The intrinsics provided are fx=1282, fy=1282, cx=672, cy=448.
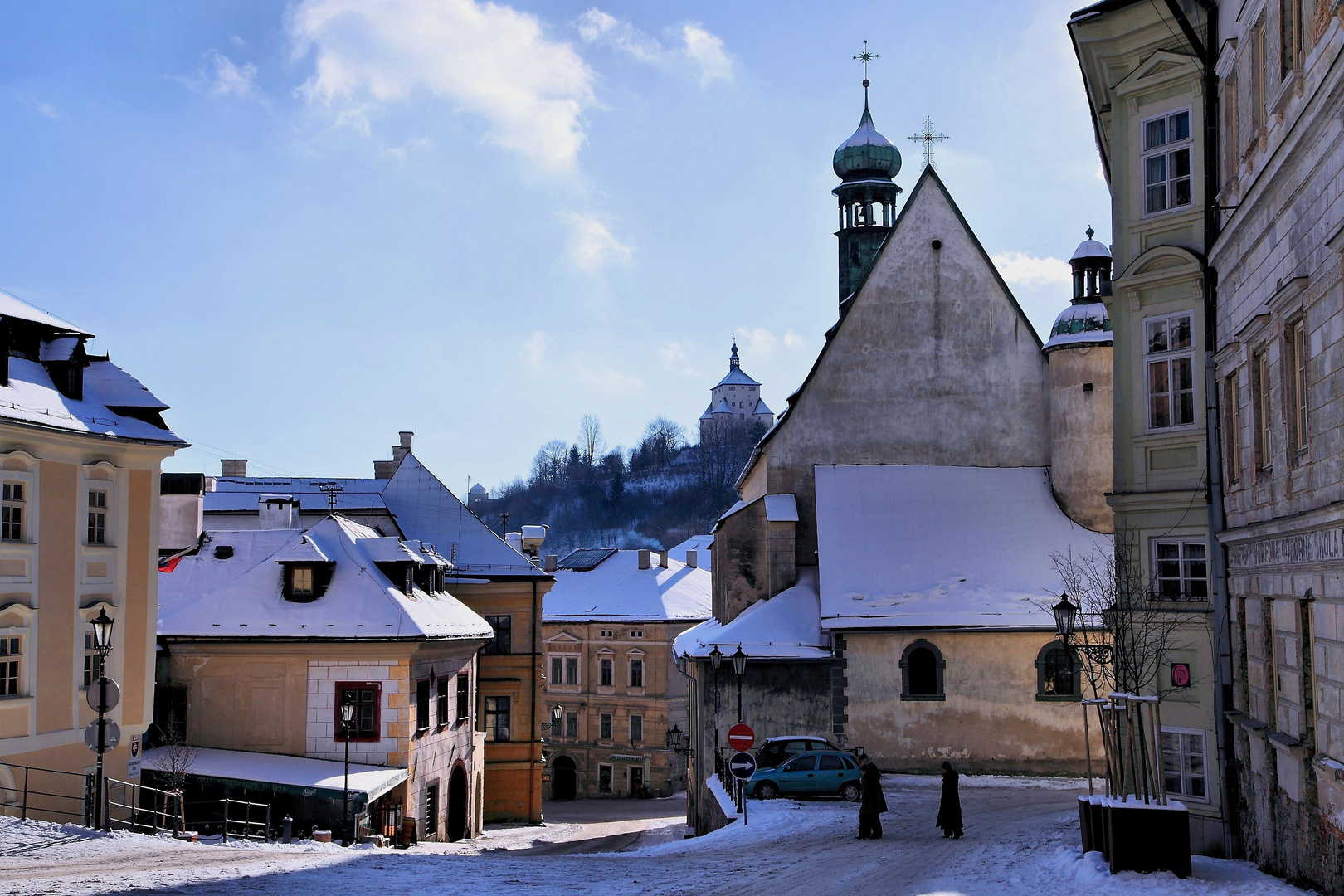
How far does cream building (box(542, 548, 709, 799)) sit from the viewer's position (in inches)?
2478

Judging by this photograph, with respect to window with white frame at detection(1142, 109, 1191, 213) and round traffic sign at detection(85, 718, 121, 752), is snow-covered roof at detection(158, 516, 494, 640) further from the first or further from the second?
window with white frame at detection(1142, 109, 1191, 213)

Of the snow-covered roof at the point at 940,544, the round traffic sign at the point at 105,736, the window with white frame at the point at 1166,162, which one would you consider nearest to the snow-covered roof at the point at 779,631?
the snow-covered roof at the point at 940,544

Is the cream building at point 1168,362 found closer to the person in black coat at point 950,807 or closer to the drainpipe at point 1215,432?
the drainpipe at point 1215,432

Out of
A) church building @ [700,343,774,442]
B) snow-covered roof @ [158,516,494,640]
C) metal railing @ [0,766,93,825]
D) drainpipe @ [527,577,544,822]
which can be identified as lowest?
drainpipe @ [527,577,544,822]

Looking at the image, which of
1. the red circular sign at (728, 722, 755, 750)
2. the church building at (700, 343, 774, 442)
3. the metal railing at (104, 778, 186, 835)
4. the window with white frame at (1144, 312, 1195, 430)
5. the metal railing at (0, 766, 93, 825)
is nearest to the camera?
the window with white frame at (1144, 312, 1195, 430)

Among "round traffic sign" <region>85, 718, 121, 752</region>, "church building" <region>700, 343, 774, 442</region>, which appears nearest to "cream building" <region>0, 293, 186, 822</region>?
"round traffic sign" <region>85, 718, 121, 752</region>

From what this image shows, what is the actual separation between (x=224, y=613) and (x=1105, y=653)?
22188 mm

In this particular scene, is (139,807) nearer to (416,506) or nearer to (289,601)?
(289,601)

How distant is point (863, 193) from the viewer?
4888 cm

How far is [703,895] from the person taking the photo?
14406 mm

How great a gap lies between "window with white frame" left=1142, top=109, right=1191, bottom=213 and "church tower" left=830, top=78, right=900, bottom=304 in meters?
28.8

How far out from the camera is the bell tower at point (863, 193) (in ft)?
158

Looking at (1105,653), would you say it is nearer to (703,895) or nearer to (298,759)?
(703,895)

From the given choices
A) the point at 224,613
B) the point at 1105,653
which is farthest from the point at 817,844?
the point at 224,613
